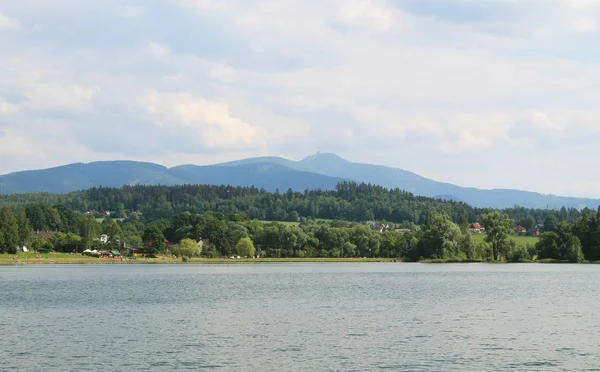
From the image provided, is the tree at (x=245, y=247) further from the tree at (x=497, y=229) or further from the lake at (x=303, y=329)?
the lake at (x=303, y=329)

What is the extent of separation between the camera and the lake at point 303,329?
1394 inches

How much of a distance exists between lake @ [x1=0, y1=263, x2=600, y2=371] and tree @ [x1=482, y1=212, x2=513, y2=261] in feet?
246

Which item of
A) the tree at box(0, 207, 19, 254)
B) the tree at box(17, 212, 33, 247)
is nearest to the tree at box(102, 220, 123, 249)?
the tree at box(17, 212, 33, 247)

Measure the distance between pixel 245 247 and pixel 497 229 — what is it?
61.2 meters

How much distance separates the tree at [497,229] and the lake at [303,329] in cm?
7488

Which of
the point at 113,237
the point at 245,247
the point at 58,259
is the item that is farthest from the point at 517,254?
the point at 58,259

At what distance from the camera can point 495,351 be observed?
3772 centimetres

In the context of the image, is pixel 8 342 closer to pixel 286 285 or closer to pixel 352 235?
pixel 286 285

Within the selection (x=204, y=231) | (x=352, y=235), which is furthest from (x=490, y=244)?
(x=204, y=231)

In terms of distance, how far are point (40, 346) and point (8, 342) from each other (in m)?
2.68

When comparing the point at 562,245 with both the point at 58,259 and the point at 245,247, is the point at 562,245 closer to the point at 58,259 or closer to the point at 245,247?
the point at 245,247

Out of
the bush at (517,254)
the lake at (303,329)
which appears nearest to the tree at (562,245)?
the bush at (517,254)

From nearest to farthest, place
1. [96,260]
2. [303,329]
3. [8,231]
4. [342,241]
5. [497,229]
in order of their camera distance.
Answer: [303,329] → [497,229] → [8,231] → [96,260] → [342,241]

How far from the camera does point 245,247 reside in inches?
7205
